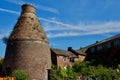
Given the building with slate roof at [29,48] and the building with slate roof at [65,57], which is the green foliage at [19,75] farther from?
the building with slate roof at [65,57]

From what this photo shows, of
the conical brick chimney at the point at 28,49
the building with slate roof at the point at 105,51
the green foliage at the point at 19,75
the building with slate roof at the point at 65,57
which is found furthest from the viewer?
the building with slate roof at the point at 105,51

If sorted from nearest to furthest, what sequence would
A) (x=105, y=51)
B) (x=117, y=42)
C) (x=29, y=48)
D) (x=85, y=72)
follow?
(x=29, y=48) → (x=85, y=72) → (x=117, y=42) → (x=105, y=51)

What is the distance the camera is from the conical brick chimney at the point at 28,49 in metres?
43.2

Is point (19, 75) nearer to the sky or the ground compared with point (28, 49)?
nearer to the ground

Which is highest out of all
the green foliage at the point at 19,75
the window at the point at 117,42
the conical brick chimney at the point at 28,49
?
the window at the point at 117,42

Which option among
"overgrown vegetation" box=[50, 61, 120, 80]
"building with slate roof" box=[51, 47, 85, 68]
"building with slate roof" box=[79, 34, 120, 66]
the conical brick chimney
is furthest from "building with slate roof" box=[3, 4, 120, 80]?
"building with slate roof" box=[79, 34, 120, 66]

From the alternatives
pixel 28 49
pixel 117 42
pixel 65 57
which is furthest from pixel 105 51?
pixel 28 49

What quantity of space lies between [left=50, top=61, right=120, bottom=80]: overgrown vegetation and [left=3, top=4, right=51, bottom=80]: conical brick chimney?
2.52m

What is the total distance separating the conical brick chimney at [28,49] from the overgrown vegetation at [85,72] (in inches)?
99.2

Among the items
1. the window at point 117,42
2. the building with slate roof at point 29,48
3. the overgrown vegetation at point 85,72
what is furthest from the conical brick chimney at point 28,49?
the window at point 117,42

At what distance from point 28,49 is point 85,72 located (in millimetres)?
11135

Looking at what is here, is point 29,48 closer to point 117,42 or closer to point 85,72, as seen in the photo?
point 85,72

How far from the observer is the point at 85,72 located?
160ft

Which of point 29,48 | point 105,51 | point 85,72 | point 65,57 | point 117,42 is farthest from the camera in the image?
point 105,51
